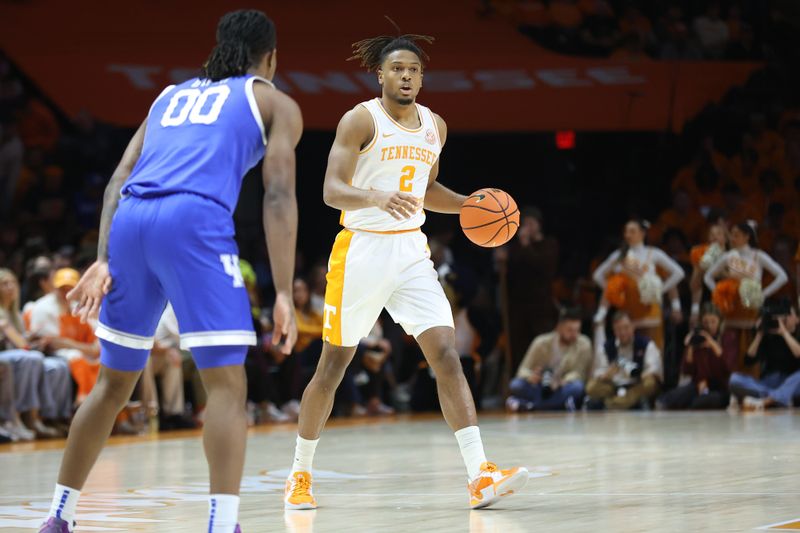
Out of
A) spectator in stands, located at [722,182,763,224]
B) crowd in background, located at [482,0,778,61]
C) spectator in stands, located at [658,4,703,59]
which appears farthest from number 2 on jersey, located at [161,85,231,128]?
spectator in stands, located at [658,4,703,59]

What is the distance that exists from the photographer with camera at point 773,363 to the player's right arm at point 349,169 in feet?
25.1

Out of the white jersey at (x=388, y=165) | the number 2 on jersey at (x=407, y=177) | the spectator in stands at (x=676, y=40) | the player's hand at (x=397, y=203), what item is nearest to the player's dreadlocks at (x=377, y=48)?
the white jersey at (x=388, y=165)

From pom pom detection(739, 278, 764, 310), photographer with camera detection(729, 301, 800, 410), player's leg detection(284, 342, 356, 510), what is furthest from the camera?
pom pom detection(739, 278, 764, 310)

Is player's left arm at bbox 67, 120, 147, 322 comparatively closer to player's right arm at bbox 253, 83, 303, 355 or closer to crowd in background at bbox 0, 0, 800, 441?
player's right arm at bbox 253, 83, 303, 355

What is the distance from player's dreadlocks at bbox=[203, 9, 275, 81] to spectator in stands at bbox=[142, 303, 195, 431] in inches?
288

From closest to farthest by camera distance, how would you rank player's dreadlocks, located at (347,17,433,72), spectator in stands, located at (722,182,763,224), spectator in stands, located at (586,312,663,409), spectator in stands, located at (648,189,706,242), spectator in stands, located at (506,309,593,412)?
player's dreadlocks, located at (347,17,433,72)
spectator in stands, located at (586,312,663,409)
spectator in stands, located at (506,309,593,412)
spectator in stands, located at (722,182,763,224)
spectator in stands, located at (648,189,706,242)

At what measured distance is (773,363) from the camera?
13.0m

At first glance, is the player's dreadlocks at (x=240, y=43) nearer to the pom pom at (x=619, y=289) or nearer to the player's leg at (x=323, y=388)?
the player's leg at (x=323, y=388)

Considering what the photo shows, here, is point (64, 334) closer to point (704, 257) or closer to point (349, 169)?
point (349, 169)

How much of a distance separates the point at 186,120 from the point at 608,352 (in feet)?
31.7

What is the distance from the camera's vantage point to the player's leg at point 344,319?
618 cm

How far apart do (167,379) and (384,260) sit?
617 cm

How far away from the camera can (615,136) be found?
55.3ft

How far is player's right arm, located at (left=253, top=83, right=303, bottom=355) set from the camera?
13.7ft
